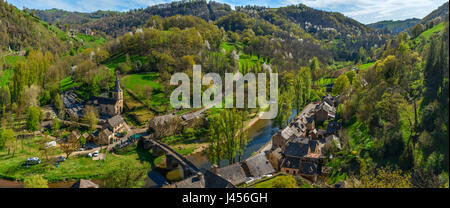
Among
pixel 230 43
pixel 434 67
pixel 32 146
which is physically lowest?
pixel 32 146

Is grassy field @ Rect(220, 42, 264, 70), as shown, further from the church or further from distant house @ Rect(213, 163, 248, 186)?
distant house @ Rect(213, 163, 248, 186)

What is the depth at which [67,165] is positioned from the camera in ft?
146

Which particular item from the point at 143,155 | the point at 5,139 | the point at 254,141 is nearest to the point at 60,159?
the point at 5,139

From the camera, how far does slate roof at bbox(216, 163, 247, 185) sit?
3487 cm

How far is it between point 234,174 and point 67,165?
2727cm

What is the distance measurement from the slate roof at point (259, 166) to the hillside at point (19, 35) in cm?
11499

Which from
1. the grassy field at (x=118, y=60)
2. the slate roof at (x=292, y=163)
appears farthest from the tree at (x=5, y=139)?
the grassy field at (x=118, y=60)

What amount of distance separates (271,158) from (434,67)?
23859mm

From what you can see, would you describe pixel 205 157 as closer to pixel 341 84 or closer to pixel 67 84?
pixel 341 84

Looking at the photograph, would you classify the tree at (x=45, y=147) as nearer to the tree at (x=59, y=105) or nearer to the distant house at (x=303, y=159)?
the tree at (x=59, y=105)

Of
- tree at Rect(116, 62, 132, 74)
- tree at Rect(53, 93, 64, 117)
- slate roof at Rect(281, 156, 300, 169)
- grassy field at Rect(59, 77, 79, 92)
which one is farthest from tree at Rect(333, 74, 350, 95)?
grassy field at Rect(59, 77, 79, 92)

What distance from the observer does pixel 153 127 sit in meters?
57.9
